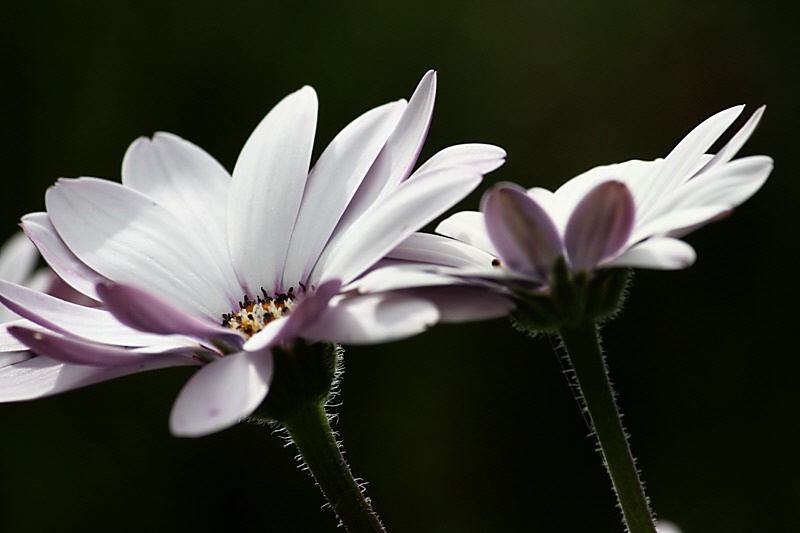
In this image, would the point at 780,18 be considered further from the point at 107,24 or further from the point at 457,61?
the point at 107,24

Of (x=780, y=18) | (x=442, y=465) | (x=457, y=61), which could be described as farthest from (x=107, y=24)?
(x=780, y=18)

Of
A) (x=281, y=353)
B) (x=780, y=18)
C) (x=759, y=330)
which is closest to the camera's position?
(x=281, y=353)

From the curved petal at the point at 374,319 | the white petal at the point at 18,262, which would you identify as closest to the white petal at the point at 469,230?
the curved petal at the point at 374,319

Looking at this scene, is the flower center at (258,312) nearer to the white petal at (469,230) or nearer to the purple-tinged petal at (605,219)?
the white petal at (469,230)

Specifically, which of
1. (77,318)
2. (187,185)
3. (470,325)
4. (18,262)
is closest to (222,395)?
(77,318)

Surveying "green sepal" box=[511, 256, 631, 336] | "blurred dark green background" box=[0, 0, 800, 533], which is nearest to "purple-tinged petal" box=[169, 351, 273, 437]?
"green sepal" box=[511, 256, 631, 336]
